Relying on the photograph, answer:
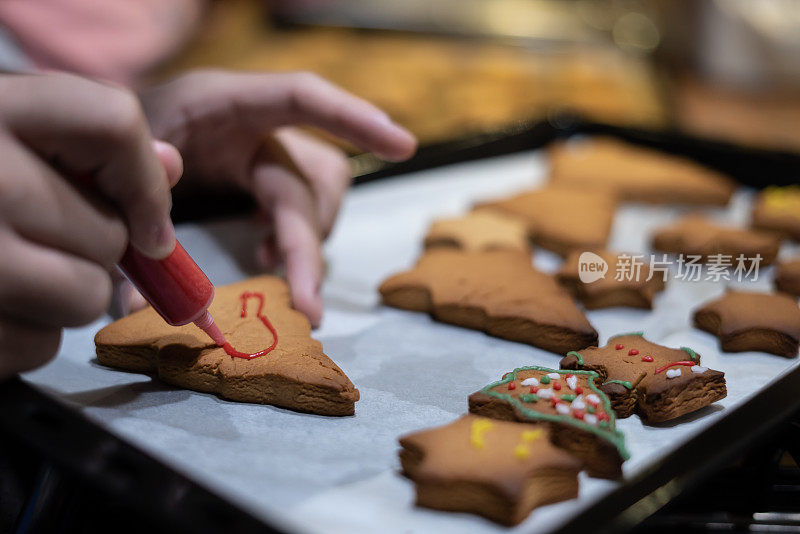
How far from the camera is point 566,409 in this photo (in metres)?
0.85

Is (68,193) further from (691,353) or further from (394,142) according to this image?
(691,353)

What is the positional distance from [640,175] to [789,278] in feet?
1.72

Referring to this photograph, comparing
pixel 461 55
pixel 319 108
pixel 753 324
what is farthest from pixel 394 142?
pixel 461 55

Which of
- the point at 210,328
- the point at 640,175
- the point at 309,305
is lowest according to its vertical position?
the point at 210,328

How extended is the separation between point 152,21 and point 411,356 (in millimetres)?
1433

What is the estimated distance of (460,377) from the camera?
3.33 feet

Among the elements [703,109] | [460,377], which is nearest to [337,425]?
[460,377]

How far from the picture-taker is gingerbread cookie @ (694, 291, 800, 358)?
1092mm

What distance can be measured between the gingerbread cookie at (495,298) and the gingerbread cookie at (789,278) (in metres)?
0.36

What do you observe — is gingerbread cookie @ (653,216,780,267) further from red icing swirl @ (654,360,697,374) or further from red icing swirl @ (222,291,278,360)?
red icing swirl @ (222,291,278,360)

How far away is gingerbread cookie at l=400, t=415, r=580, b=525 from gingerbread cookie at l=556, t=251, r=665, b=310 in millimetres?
451

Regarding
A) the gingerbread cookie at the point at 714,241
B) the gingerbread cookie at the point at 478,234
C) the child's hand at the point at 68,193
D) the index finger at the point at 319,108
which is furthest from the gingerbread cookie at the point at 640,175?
the child's hand at the point at 68,193

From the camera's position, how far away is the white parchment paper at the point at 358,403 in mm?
759

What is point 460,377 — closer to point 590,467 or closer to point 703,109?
point 590,467
